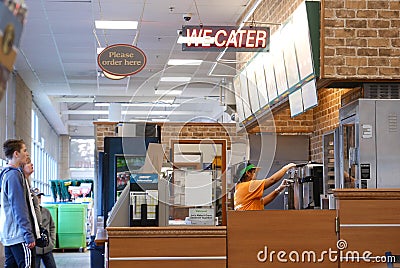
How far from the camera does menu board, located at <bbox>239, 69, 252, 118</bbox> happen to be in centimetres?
1127

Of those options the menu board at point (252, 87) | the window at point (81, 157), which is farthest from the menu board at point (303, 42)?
the window at point (81, 157)

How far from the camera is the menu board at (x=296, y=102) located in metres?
7.89

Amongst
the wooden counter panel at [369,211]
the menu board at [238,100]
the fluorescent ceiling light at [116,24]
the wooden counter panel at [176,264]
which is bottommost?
the wooden counter panel at [176,264]

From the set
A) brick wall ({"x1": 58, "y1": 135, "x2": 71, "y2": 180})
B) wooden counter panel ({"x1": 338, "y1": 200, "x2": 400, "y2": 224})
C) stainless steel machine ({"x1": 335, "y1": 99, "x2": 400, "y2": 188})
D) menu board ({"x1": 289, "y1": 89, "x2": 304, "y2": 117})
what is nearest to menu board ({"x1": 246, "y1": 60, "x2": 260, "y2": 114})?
menu board ({"x1": 289, "y1": 89, "x2": 304, "y2": 117})

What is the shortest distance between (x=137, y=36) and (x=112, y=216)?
8.28 meters

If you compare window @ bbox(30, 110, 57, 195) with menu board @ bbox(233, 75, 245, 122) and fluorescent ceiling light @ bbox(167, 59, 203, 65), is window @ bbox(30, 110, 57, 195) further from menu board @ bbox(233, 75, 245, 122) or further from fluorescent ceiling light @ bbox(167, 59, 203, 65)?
menu board @ bbox(233, 75, 245, 122)

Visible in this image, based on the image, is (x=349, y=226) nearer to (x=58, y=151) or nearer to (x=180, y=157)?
(x=180, y=157)

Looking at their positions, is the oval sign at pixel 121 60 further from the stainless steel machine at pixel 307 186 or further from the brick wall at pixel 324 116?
the stainless steel machine at pixel 307 186

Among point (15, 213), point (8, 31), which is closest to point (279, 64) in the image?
→ point (15, 213)

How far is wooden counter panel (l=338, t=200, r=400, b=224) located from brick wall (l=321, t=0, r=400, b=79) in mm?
1847

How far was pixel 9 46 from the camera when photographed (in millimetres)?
1152

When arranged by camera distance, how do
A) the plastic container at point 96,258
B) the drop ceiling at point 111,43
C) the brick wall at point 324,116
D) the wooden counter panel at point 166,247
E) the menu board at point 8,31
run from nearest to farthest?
1. the menu board at point 8,31
2. the wooden counter panel at point 166,247
3. the plastic container at point 96,258
4. the brick wall at point 324,116
5. the drop ceiling at point 111,43

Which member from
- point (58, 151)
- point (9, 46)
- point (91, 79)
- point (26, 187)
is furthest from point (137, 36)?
point (58, 151)

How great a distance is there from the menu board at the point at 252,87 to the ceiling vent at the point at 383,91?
3.41 metres
